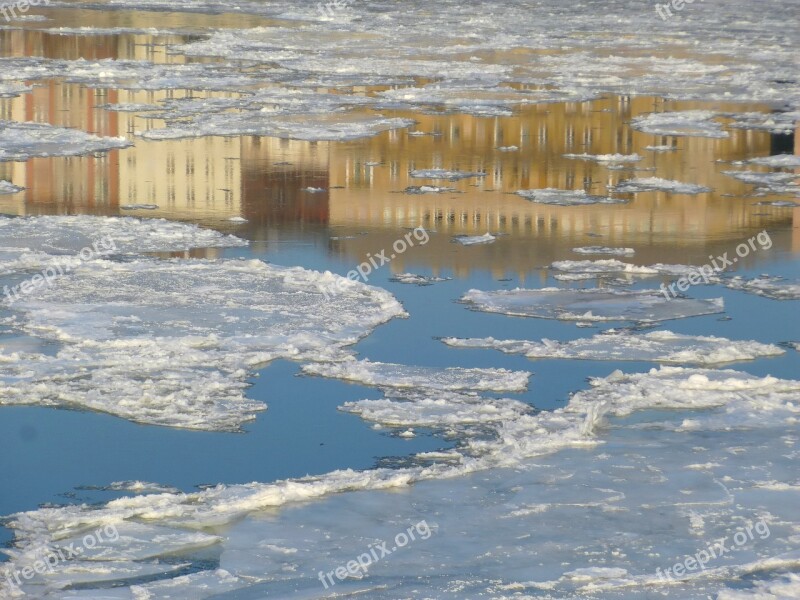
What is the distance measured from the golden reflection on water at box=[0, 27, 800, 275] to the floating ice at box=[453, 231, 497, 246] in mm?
139

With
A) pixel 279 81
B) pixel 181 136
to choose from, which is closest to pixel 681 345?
pixel 181 136

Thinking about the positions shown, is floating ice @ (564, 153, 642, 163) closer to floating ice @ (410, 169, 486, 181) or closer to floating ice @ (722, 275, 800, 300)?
floating ice @ (410, 169, 486, 181)

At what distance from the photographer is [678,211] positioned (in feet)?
46.5

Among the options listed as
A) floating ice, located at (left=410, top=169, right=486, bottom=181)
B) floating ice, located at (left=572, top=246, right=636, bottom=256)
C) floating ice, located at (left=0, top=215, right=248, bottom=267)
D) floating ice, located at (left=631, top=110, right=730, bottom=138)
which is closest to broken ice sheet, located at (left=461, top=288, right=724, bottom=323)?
floating ice, located at (left=572, top=246, right=636, bottom=256)

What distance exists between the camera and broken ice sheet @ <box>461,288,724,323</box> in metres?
10.2

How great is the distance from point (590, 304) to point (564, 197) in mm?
4351

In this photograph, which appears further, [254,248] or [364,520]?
[254,248]

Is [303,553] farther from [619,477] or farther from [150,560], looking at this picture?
[619,477]

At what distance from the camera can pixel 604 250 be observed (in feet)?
40.4

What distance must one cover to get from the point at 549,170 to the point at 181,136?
15.5 feet

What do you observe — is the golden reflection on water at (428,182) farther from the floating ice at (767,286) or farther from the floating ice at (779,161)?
the floating ice at (767,286)

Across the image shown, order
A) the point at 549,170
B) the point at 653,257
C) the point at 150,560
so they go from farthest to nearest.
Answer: the point at 549,170 → the point at 653,257 → the point at 150,560

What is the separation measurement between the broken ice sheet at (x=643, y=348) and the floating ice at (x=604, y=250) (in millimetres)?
2652

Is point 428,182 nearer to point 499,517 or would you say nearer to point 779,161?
point 779,161
